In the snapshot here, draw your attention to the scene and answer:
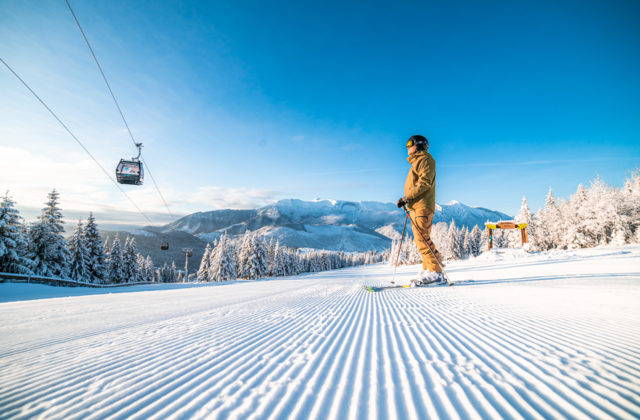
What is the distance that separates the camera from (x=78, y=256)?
2284 centimetres

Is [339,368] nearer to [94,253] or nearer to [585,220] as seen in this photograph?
[94,253]

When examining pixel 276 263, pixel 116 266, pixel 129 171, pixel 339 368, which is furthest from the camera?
pixel 276 263

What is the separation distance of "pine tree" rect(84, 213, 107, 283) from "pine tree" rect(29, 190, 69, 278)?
3.69m

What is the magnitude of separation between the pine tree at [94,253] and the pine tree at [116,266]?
5571 mm

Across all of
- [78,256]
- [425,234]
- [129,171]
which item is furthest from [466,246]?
[78,256]

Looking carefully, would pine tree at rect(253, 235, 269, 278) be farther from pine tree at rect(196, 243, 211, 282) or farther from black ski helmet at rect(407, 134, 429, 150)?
black ski helmet at rect(407, 134, 429, 150)

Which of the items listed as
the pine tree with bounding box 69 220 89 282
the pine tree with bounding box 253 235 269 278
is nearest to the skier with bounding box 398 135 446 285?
the pine tree with bounding box 69 220 89 282

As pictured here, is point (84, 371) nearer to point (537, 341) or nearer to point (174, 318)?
point (174, 318)

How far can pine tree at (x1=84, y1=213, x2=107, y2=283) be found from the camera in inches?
963

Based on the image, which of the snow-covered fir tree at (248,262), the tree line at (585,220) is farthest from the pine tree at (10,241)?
the tree line at (585,220)

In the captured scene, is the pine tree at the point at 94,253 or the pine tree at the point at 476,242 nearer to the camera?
the pine tree at the point at 94,253

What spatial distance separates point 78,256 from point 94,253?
224 centimetres

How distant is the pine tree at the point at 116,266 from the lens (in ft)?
98.8

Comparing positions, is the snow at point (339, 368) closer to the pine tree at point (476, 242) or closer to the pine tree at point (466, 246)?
the pine tree at point (466, 246)
